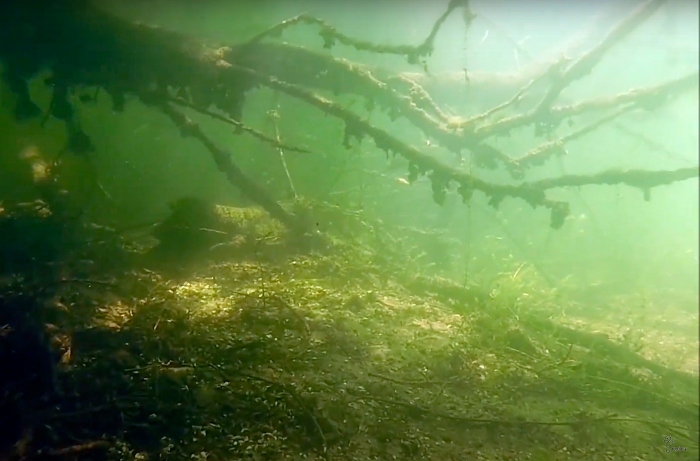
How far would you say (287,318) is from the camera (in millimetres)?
3625

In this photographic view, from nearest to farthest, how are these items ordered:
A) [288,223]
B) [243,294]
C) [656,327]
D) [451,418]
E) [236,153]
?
[451,418], [243,294], [288,223], [656,327], [236,153]

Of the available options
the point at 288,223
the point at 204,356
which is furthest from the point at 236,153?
the point at 204,356

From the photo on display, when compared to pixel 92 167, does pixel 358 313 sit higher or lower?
lower

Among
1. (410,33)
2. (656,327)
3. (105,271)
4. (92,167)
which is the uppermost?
(410,33)

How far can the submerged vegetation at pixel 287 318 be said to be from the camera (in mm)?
2600

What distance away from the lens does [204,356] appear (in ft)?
10.0

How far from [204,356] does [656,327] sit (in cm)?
628

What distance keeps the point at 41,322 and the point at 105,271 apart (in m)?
1.08

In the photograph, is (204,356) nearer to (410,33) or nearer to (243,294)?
(243,294)

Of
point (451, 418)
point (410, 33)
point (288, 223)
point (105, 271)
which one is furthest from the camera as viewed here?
point (410, 33)

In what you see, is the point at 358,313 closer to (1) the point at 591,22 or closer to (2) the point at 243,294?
Result: (2) the point at 243,294

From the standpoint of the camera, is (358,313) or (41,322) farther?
(358,313)

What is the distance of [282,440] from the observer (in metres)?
2.47

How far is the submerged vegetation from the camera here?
2.60 m
